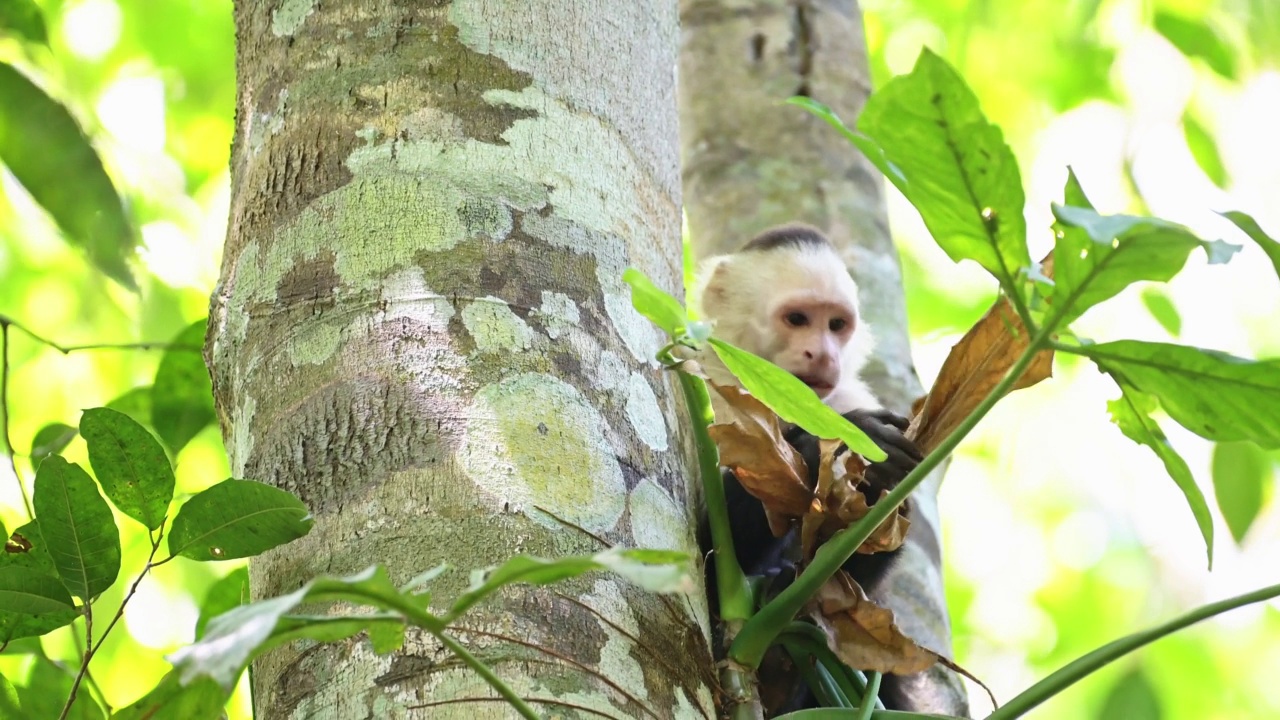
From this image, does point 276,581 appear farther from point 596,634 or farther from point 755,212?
point 755,212

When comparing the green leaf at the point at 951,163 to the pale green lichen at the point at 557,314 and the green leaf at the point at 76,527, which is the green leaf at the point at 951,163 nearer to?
the pale green lichen at the point at 557,314

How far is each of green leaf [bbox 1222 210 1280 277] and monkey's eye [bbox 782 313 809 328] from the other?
201 centimetres

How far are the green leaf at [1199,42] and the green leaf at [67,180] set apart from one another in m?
2.45

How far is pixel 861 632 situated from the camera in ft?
4.23

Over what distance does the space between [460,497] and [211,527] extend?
218mm

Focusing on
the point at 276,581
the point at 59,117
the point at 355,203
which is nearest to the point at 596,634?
the point at 276,581

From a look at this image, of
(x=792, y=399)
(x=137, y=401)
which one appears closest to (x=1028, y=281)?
(x=792, y=399)

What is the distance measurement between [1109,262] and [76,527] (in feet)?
3.02

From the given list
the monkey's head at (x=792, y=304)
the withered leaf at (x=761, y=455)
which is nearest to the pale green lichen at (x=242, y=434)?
the withered leaf at (x=761, y=455)

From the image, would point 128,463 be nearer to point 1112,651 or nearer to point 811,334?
point 1112,651

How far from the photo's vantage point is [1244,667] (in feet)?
19.7

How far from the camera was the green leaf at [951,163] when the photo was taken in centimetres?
91

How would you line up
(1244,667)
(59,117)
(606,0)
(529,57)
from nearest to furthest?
(529,57), (606,0), (59,117), (1244,667)

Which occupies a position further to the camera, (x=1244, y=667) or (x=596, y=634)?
(x=1244, y=667)
